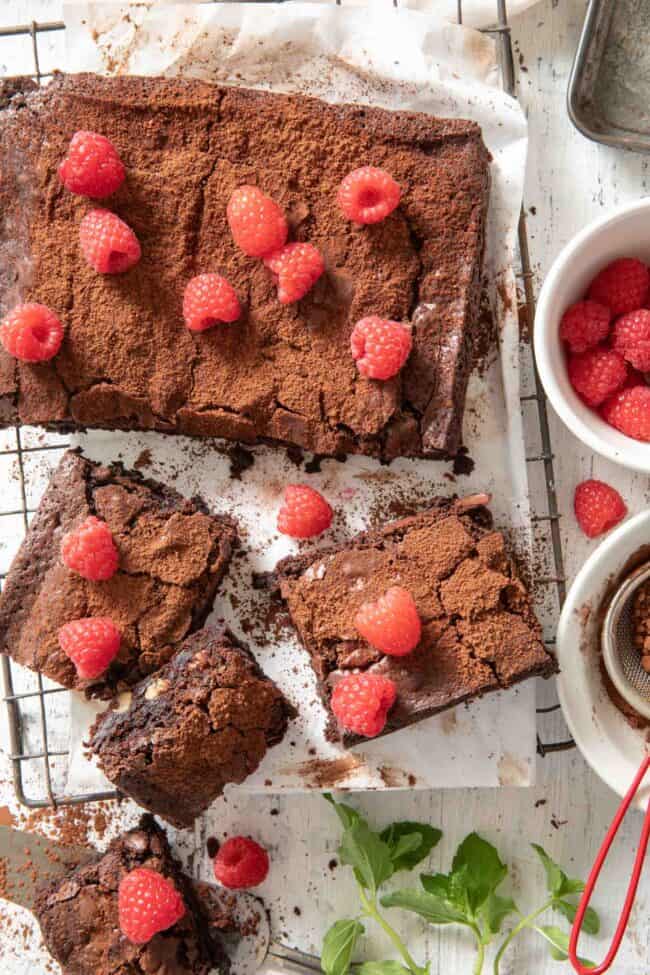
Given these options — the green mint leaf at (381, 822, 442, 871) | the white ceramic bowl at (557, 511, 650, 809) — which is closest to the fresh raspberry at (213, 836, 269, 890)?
the green mint leaf at (381, 822, 442, 871)

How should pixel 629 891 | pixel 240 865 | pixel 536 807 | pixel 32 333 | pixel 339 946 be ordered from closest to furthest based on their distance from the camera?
pixel 629 891 → pixel 32 333 → pixel 339 946 → pixel 240 865 → pixel 536 807

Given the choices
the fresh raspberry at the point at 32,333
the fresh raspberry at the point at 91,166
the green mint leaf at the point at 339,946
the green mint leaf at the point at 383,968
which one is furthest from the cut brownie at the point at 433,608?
the fresh raspberry at the point at 91,166

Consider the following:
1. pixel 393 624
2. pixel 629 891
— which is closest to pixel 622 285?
pixel 393 624

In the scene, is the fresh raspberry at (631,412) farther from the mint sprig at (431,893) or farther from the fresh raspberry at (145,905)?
the fresh raspberry at (145,905)

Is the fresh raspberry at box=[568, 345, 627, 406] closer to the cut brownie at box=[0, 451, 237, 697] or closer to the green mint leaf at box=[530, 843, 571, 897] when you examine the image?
the cut brownie at box=[0, 451, 237, 697]

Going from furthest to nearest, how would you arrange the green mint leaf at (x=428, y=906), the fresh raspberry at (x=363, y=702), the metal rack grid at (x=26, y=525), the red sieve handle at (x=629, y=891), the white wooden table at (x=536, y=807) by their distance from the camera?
the white wooden table at (x=536, y=807) → the metal rack grid at (x=26, y=525) → the green mint leaf at (x=428, y=906) → the fresh raspberry at (x=363, y=702) → the red sieve handle at (x=629, y=891)

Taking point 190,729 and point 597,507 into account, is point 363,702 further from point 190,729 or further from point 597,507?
point 597,507
